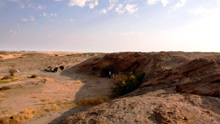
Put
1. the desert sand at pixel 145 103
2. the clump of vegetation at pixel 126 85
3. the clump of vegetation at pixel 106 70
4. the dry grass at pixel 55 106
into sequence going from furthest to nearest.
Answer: the clump of vegetation at pixel 106 70 → the clump of vegetation at pixel 126 85 → the dry grass at pixel 55 106 → the desert sand at pixel 145 103

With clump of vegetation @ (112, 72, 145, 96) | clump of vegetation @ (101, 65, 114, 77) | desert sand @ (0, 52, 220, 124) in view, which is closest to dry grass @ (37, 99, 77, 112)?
desert sand @ (0, 52, 220, 124)

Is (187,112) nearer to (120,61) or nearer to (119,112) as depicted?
(119,112)

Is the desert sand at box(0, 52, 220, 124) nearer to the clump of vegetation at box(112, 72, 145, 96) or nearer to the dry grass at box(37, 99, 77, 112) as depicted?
A: the dry grass at box(37, 99, 77, 112)

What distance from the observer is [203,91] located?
536cm

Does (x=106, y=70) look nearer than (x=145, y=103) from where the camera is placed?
No

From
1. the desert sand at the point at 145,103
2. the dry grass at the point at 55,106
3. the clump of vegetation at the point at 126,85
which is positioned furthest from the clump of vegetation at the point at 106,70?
the dry grass at the point at 55,106

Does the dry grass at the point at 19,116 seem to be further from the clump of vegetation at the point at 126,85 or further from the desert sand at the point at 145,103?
the clump of vegetation at the point at 126,85

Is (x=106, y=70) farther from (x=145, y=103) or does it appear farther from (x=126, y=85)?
(x=145, y=103)

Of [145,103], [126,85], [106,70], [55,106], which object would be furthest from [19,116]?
[106,70]

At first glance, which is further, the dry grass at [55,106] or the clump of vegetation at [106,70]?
the clump of vegetation at [106,70]

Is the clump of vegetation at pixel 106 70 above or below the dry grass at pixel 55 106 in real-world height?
above

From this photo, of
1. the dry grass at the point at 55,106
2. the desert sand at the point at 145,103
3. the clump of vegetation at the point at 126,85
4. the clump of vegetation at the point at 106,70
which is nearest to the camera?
the desert sand at the point at 145,103

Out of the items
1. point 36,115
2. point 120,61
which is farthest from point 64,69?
point 36,115

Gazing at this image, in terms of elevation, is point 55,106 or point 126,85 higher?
point 126,85
